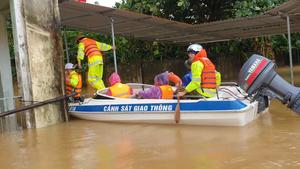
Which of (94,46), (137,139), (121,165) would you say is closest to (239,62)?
(94,46)

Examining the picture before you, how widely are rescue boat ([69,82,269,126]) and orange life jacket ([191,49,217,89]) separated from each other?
268 millimetres

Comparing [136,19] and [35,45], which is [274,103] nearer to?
[136,19]

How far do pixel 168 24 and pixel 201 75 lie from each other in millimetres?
4078

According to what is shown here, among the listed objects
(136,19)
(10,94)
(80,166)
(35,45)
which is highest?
(136,19)

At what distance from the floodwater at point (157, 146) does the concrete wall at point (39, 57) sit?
0.56 m

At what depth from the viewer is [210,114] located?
19.7 feet

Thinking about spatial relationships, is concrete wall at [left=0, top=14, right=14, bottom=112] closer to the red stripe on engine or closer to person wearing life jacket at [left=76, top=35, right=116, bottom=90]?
person wearing life jacket at [left=76, top=35, right=116, bottom=90]

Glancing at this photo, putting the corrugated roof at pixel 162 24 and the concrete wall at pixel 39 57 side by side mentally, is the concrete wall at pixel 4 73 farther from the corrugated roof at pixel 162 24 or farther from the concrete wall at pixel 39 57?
the concrete wall at pixel 39 57

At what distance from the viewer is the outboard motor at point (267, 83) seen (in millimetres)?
4941

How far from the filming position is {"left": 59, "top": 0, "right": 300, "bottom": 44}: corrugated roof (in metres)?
7.99

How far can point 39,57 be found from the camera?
6965 mm

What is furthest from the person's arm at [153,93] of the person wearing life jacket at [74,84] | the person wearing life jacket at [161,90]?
the person wearing life jacket at [74,84]

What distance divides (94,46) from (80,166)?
482cm

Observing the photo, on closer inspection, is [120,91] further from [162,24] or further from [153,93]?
[162,24]
